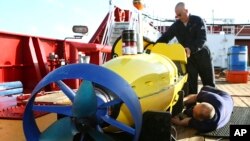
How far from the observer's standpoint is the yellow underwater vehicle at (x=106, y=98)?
227 cm

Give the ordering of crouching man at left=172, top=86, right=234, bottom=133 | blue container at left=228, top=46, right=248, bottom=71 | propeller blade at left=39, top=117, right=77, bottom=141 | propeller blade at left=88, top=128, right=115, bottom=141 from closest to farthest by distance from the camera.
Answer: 1. propeller blade at left=88, top=128, right=115, bottom=141
2. propeller blade at left=39, top=117, right=77, bottom=141
3. crouching man at left=172, top=86, right=234, bottom=133
4. blue container at left=228, top=46, right=248, bottom=71

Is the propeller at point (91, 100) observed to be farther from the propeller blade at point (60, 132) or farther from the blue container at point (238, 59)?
the blue container at point (238, 59)

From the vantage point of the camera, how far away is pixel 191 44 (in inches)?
218

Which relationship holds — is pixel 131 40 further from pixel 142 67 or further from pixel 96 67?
pixel 96 67

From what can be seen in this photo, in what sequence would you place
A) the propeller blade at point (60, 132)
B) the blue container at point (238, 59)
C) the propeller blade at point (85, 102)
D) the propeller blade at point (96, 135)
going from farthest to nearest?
1. the blue container at point (238, 59)
2. the propeller blade at point (60, 132)
3. the propeller blade at point (96, 135)
4. the propeller blade at point (85, 102)

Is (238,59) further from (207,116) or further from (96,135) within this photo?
(96,135)

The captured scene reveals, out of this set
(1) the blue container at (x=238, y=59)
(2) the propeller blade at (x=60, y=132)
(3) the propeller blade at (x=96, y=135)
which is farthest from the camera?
(1) the blue container at (x=238, y=59)

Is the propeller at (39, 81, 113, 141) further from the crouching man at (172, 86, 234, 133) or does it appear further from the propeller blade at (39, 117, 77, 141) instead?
the crouching man at (172, 86, 234, 133)

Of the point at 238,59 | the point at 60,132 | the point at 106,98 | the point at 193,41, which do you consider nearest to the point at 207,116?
the point at 106,98

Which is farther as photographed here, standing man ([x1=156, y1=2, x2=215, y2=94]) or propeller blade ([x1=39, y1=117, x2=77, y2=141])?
standing man ([x1=156, y1=2, x2=215, y2=94])

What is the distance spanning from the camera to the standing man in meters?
5.49

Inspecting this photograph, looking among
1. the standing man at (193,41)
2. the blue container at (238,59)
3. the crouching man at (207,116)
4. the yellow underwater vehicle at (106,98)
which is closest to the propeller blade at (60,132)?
the yellow underwater vehicle at (106,98)

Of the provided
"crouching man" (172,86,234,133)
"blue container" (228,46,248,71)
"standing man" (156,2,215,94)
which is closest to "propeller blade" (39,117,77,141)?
"crouching man" (172,86,234,133)

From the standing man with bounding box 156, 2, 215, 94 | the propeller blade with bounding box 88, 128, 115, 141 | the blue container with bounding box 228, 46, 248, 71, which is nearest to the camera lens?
the propeller blade with bounding box 88, 128, 115, 141
